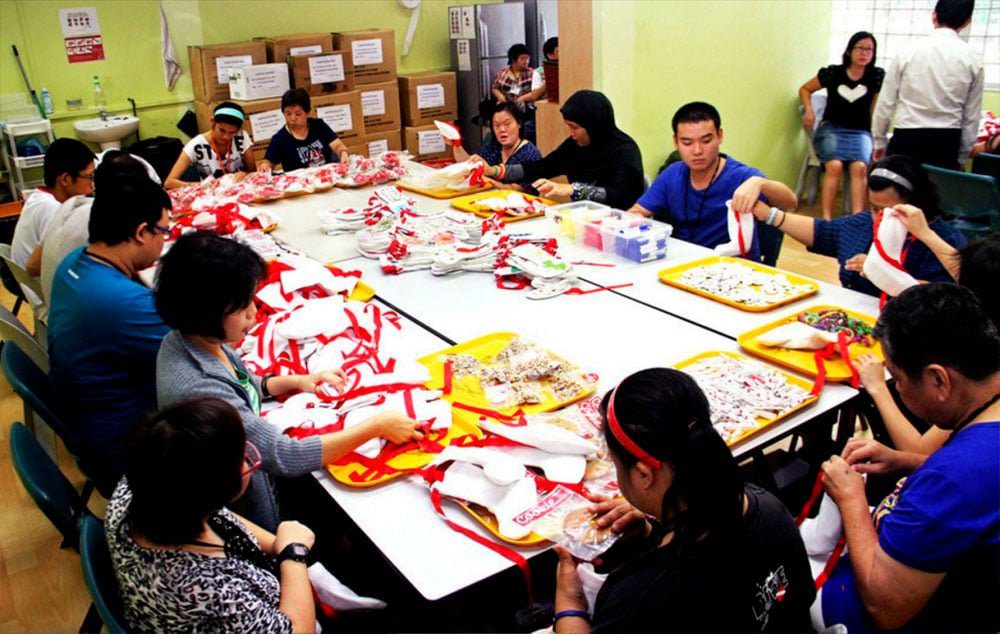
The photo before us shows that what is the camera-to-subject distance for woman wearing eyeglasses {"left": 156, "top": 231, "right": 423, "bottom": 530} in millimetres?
1782

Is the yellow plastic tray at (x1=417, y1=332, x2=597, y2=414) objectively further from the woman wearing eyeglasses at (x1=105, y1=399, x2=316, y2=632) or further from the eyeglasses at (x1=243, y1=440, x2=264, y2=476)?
the woman wearing eyeglasses at (x1=105, y1=399, x2=316, y2=632)

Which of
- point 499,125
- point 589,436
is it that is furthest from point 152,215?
point 499,125

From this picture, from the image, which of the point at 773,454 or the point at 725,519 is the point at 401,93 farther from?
the point at 725,519

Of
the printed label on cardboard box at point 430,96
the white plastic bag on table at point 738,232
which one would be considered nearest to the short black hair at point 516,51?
the printed label on cardboard box at point 430,96

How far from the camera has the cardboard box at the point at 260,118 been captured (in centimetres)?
626

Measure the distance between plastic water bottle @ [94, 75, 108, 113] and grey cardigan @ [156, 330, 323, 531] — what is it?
18.0 feet

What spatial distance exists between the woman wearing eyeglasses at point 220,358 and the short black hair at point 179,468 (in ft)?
1.43

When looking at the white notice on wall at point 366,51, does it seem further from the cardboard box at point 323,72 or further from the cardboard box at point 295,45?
the cardboard box at point 295,45

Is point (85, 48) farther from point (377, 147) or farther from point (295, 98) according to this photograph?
point (295, 98)

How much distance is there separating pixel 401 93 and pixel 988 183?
520 centimetres

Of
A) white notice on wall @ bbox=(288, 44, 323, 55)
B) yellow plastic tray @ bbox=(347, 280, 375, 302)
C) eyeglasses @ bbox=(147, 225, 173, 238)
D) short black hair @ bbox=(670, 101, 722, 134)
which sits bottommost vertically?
yellow plastic tray @ bbox=(347, 280, 375, 302)

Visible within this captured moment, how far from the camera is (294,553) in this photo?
1578 mm

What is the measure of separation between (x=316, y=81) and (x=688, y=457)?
6.19 metres

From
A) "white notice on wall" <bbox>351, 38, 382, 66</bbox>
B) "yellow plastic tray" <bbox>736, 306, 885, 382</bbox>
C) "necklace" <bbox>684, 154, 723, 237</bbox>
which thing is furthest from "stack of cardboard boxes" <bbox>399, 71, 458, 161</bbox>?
"yellow plastic tray" <bbox>736, 306, 885, 382</bbox>
